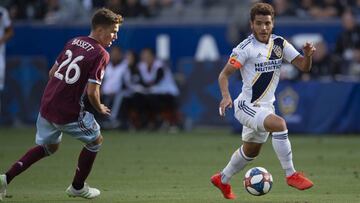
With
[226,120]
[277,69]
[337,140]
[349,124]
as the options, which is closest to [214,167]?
[277,69]

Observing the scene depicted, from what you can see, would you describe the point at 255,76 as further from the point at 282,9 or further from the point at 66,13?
the point at 66,13

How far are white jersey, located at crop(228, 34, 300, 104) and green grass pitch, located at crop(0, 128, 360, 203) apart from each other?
1173 mm

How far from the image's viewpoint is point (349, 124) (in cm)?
2128

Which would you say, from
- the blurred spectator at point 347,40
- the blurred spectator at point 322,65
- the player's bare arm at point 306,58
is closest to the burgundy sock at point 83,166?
the player's bare arm at point 306,58

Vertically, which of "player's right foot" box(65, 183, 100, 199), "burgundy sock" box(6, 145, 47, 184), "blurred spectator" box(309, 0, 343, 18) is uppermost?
"burgundy sock" box(6, 145, 47, 184)

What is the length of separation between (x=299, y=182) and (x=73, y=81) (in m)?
2.71

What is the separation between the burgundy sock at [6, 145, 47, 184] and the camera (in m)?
10.9

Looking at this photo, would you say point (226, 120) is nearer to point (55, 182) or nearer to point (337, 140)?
point (337, 140)

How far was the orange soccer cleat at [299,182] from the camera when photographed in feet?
34.9

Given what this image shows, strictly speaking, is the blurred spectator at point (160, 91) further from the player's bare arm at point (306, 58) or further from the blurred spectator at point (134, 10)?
the player's bare arm at point (306, 58)

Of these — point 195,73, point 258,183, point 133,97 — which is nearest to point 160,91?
point 133,97

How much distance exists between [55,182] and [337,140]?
8.65m

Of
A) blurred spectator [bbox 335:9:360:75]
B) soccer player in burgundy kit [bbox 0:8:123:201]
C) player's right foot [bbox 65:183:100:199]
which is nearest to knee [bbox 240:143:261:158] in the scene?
soccer player in burgundy kit [bbox 0:8:123:201]

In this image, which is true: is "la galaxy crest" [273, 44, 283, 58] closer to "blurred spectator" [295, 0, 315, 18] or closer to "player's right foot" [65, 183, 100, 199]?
"player's right foot" [65, 183, 100, 199]
